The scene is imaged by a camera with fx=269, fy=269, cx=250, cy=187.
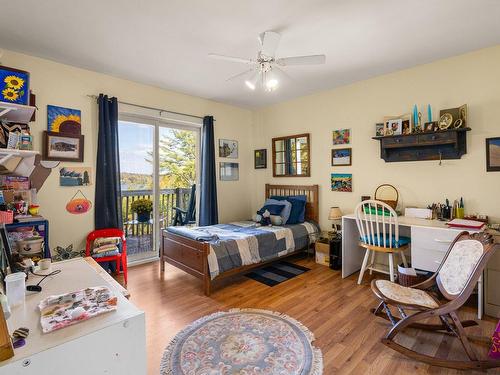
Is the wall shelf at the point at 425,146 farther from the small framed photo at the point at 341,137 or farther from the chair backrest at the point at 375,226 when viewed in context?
the chair backrest at the point at 375,226

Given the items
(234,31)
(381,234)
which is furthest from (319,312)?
(234,31)

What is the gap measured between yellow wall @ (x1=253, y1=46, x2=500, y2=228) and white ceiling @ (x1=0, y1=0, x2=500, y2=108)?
20cm

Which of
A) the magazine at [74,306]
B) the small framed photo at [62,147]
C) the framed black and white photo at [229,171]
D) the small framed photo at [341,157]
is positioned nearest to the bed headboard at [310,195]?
the small framed photo at [341,157]

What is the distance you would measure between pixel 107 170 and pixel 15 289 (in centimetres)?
233

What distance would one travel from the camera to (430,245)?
2510 millimetres

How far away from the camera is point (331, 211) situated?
381cm

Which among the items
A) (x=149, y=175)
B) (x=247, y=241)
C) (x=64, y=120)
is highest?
(x=64, y=120)

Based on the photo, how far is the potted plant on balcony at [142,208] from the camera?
387 centimetres

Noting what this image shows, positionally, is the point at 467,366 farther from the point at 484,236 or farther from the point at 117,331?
the point at 117,331

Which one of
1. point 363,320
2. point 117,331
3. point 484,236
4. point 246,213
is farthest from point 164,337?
point 246,213

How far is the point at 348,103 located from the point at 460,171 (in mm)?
1609

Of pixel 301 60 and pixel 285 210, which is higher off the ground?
pixel 301 60

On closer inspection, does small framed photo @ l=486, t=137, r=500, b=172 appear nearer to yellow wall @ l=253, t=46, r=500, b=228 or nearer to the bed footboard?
yellow wall @ l=253, t=46, r=500, b=228

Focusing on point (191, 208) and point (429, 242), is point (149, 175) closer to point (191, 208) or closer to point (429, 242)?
point (191, 208)
